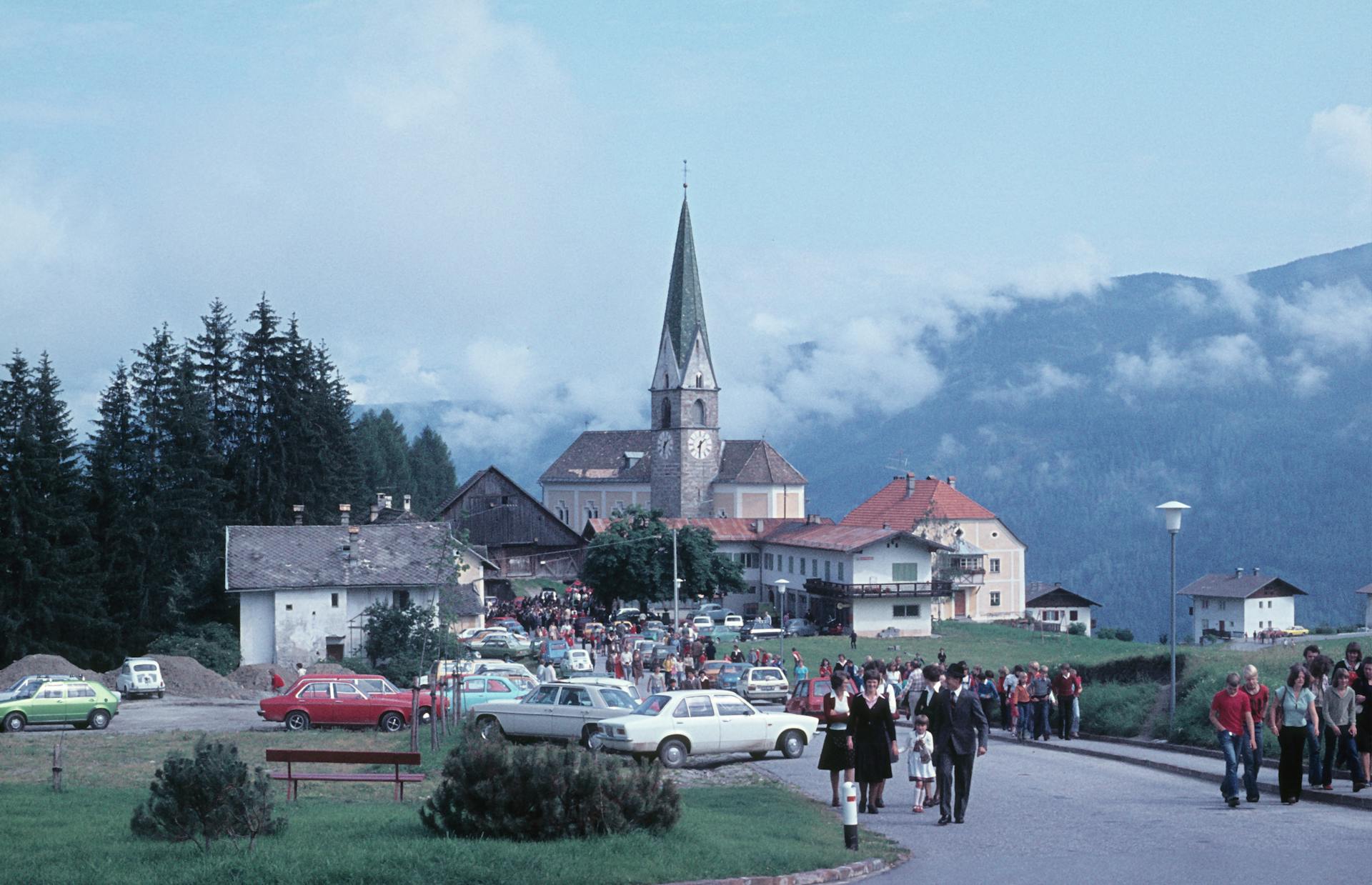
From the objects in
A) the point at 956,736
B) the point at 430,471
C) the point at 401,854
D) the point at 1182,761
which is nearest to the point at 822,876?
the point at 401,854

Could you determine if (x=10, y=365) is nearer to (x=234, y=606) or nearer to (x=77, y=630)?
(x=77, y=630)

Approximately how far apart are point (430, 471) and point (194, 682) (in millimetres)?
118535

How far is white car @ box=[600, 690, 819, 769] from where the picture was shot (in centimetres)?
2262

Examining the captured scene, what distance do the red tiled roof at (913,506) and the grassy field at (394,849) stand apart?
88.4 metres

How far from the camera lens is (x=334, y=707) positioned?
31844mm

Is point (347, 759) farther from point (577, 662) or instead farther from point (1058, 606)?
point (1058, 606)

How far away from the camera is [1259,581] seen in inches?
4139

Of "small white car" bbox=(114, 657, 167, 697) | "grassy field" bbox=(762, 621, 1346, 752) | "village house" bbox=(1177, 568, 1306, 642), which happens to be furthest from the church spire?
"small white car" bbox=(114, 657, 167, 697)

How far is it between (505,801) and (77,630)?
5583cm

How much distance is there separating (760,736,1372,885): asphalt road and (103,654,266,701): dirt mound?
101 ft

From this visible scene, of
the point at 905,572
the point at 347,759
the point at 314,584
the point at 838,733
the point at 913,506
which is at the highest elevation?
the point at 913,506

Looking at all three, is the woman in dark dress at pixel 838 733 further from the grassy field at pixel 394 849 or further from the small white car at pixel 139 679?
the small white car at pixel 139 679

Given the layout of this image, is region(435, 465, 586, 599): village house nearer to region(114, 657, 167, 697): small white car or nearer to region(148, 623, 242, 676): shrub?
region(148, 623, 242, 676): shrub

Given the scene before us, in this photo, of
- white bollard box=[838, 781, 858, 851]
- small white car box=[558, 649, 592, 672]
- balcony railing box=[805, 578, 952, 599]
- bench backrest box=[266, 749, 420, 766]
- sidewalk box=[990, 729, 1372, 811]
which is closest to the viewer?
white bollard box=[838, 781, 858, 851]
